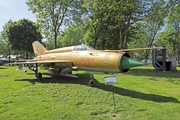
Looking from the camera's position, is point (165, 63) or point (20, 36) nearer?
point (165, 63)

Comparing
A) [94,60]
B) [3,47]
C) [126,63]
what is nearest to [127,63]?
[126,63]

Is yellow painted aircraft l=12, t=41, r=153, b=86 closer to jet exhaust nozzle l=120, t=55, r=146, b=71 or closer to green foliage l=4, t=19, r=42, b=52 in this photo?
jet exhaust nozzle l=120, t=55, r=146, b=71

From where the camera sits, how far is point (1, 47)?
5353 centimetres

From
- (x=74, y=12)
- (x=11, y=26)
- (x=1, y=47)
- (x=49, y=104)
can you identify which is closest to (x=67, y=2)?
(x=74, y=12)

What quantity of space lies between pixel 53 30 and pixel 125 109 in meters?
21.3

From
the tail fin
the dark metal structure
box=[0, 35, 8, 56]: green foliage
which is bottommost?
the dark metal structure

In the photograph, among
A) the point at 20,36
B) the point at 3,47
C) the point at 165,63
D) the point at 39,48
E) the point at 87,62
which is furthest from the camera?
the point at 3,47

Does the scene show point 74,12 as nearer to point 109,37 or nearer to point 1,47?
point 109,37

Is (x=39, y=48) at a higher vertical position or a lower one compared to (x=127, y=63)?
higher

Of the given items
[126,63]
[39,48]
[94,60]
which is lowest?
[126,63]

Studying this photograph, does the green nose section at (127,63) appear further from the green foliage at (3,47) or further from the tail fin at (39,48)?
the green foliage at (3,47)

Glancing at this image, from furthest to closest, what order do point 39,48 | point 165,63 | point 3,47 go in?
point 3,47
point 165,63
point 39,48

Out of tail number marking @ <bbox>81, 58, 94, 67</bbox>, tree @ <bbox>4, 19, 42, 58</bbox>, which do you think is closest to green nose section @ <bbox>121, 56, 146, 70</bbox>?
tail number marking @ <bbox>81, 58, 94, 67</bbox>

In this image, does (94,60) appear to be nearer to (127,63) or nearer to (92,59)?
(92,59)
